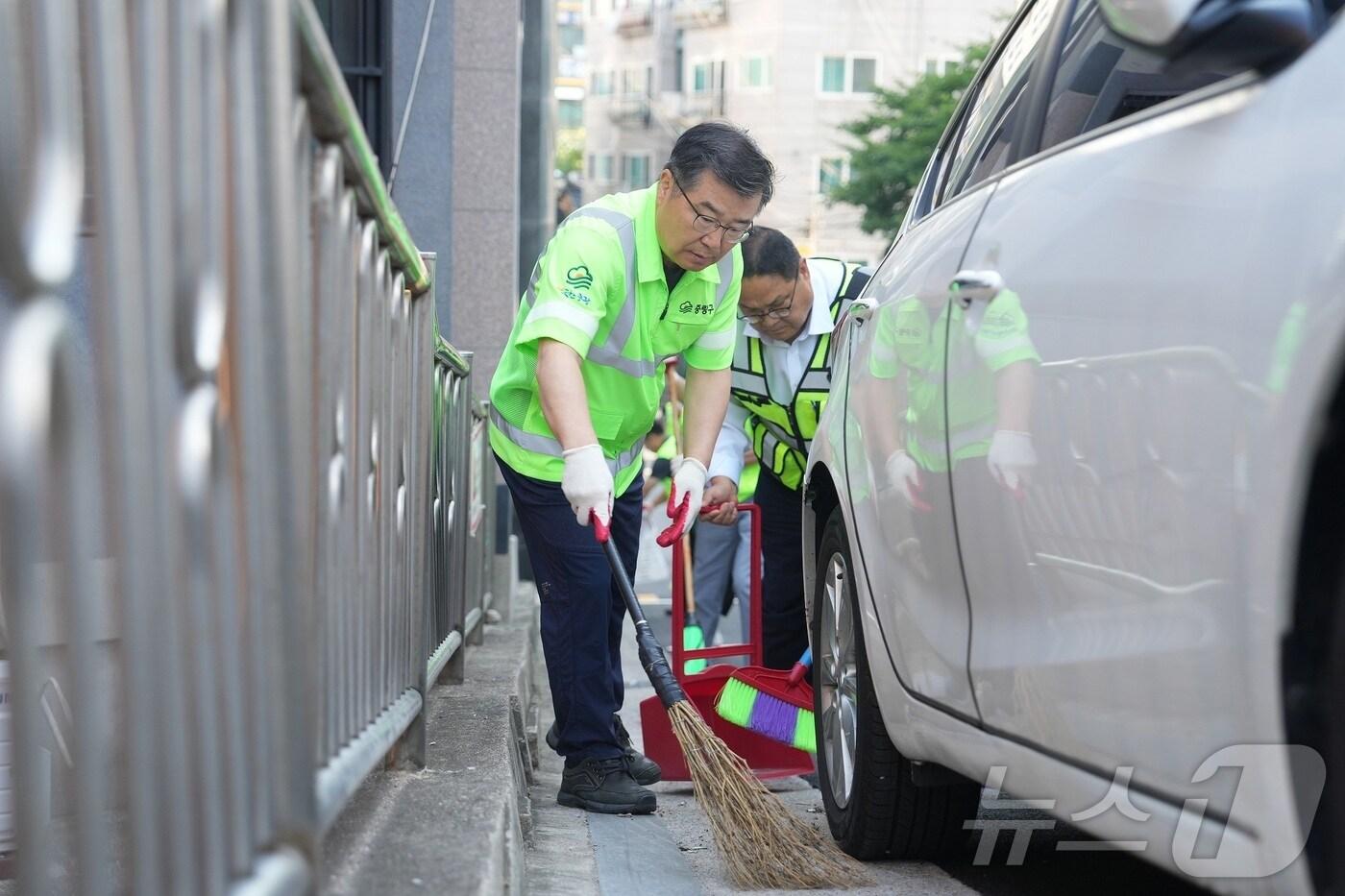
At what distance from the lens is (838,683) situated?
3523mm

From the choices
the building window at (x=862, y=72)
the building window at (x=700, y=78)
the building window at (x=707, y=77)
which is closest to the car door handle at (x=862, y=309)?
the building window at (x=862, y=72)

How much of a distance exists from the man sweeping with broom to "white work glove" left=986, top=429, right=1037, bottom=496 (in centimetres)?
154

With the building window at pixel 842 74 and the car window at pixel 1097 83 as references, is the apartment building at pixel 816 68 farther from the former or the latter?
the car window at pixel 1097 83

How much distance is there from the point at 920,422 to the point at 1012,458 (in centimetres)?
49

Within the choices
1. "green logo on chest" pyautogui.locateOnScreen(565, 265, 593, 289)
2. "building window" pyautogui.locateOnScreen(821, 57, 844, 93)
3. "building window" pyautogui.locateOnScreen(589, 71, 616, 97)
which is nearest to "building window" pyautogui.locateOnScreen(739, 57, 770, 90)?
"building window" pyautogui.locateOnScreen(821, 57, 844, 93)

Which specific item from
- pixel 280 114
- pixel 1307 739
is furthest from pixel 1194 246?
pixel 280 114

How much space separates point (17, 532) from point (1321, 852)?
1245 millimetres

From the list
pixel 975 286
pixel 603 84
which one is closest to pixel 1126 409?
pixel 975 286

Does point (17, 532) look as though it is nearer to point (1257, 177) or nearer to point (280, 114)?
point (280, 114)

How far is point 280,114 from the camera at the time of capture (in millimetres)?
1537

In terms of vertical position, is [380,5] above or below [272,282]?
above

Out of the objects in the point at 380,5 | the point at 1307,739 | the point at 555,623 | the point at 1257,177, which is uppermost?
the point at 380,5

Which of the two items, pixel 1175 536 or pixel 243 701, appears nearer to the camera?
pixel 243 701

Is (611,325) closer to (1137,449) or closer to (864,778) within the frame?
(864,778)
